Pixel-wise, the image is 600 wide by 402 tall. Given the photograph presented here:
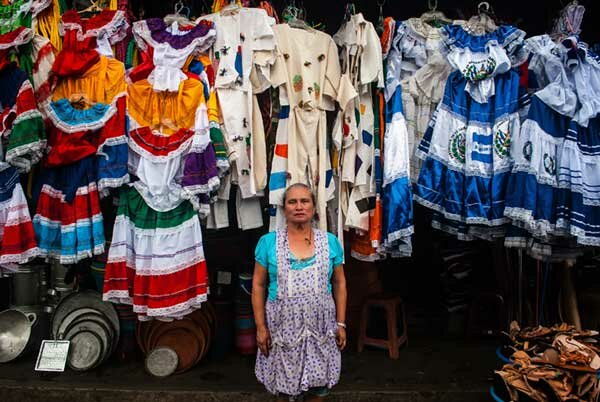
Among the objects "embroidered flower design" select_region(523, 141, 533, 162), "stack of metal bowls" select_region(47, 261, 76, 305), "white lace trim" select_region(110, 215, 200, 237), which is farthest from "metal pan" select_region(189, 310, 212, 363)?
"embroidered flower design" select_region(523, 141, 533, 162)

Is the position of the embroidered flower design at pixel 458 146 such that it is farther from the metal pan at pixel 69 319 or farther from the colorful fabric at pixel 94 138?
the metal pan at pixel 69 319

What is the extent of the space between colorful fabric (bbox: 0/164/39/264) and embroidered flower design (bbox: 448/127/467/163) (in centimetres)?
280

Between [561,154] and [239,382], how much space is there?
262cm

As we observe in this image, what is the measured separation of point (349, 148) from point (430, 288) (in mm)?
1939

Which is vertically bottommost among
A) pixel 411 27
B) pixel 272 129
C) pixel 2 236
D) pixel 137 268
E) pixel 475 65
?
pixel 137 268

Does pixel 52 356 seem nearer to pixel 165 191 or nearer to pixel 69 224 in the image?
pixel 69 224

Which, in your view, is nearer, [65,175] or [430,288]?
[65,175]

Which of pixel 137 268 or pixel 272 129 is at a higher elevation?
pixel 272 129

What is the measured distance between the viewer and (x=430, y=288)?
493cm

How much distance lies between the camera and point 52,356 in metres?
3.72

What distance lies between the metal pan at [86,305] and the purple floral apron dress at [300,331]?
1.70 m

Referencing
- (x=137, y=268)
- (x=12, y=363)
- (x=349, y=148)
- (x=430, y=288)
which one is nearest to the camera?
(x=137, y=268)

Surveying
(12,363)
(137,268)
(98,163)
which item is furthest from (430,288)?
(12,363)

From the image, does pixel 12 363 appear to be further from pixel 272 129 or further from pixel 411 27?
pixel 411 27
